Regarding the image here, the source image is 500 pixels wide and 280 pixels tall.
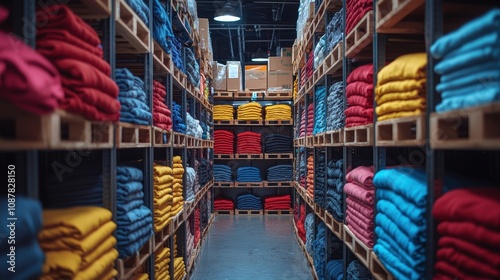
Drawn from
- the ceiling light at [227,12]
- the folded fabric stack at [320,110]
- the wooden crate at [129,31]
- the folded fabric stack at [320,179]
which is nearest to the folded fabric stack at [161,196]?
the wooden crate at [129,31]

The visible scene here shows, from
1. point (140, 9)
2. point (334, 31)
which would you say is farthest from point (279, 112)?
point (140, 9)

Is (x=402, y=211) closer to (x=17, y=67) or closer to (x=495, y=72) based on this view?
(x=495, y=72)

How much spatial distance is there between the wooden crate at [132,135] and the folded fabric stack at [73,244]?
27.0 inches

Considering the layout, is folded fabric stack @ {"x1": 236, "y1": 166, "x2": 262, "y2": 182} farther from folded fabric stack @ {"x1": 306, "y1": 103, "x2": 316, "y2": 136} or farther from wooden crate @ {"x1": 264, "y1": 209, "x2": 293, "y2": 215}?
folded fabric stack @ {"x1": 306, "y1": 103, "x2": 316, "y2": 136}

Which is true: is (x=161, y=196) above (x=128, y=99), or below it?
below

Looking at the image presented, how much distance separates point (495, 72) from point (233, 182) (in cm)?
1120

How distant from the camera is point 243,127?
13.9m

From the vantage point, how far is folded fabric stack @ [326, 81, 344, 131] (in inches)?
202

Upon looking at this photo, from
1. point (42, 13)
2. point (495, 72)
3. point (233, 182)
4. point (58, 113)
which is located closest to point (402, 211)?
point (495, 72)

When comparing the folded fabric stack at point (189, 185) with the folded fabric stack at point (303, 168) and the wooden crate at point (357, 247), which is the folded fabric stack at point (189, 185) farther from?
the wooden crate at point (357, 247)

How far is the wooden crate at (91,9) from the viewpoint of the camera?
3.01 meters

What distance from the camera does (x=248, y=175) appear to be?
13.0 meters

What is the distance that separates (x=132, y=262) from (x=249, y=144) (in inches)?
371

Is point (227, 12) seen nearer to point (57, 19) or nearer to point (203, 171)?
point (203, 171)
